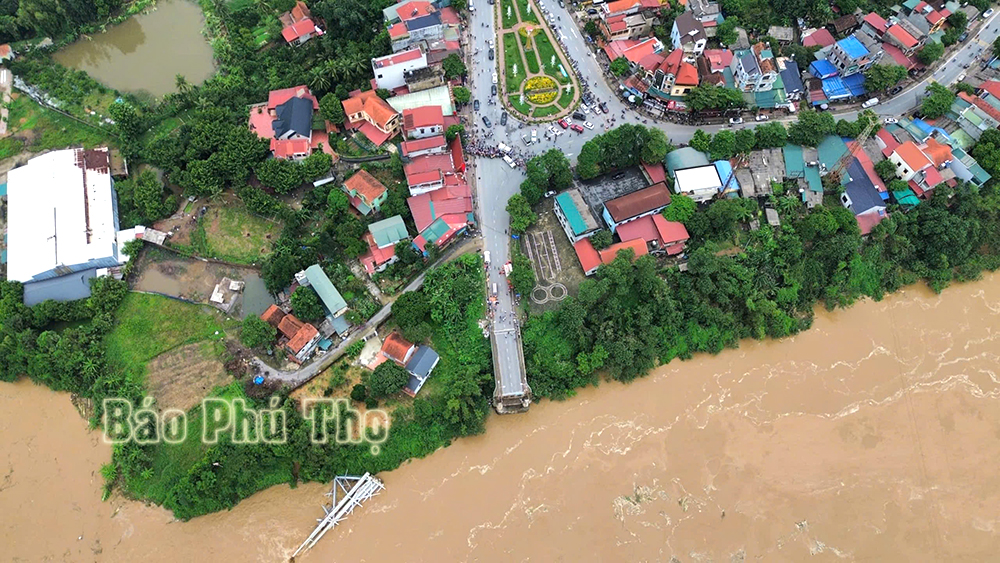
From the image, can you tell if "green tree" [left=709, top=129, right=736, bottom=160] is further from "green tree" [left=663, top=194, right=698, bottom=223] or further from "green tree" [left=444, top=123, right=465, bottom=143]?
"green tree" [left=444, top=123, right=465, bottom=143]

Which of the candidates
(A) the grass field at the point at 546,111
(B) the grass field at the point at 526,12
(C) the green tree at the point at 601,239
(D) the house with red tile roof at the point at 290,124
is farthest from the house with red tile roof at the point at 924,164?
(D) the house with red tile roof at the point at 290,124

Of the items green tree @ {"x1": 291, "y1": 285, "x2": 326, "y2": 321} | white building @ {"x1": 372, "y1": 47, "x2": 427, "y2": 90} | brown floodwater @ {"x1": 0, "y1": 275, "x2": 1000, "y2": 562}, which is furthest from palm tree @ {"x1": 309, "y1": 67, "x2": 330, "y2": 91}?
brown floodwater @ {"x1": 0, "y1": 275, "x2": 1000, "y2": 562}

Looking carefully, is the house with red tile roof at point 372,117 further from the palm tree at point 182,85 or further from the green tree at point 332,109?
the palm tree at point 182,85

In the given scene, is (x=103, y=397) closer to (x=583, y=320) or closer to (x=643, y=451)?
(x=583, y=320)

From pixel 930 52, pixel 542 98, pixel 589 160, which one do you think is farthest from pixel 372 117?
pixel 930 52

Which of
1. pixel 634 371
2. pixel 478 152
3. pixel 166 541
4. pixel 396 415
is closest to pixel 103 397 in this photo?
pixel 166 541

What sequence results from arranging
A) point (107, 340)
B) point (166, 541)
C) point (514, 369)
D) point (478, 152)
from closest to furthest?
point (166, 541)
point (514, 369)
point (107, 340)
point (478, 152)

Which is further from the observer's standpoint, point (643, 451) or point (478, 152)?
point (478, 152)
